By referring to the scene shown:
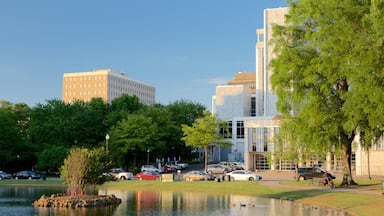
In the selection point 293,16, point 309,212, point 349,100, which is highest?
point 293,16

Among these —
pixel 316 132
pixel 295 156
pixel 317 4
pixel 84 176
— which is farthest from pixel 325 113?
pixel 84 176

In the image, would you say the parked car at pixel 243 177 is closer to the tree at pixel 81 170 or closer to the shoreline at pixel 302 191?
the shoreline at pixel 302 191

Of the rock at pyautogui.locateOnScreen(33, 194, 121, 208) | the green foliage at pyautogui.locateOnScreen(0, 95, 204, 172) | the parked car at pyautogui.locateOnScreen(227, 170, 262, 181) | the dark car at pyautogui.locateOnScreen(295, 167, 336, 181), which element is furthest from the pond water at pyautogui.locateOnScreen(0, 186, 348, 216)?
the green foliage at pyautogui.locateOnScreen(0, 95, 204, 172)

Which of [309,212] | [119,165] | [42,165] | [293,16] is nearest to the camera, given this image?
[309,212]

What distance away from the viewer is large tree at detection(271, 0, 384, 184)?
3694 centimetres

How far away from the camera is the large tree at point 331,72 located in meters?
36.9

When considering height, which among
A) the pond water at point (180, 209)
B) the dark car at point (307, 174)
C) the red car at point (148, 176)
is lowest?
the pond water at point (180, 209)

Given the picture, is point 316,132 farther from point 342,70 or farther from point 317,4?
point 317,4

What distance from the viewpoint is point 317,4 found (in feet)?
147

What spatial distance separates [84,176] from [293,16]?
79.3 ft

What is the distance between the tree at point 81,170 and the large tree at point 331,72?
726 inches

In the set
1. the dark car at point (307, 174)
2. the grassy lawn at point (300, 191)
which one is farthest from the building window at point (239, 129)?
the grassy lawn at point (300, 191)

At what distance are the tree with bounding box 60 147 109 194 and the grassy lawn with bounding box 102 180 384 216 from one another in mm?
14102

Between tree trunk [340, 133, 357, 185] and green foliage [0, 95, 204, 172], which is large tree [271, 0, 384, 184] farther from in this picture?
green foliage [0, 95, 204, 172]
